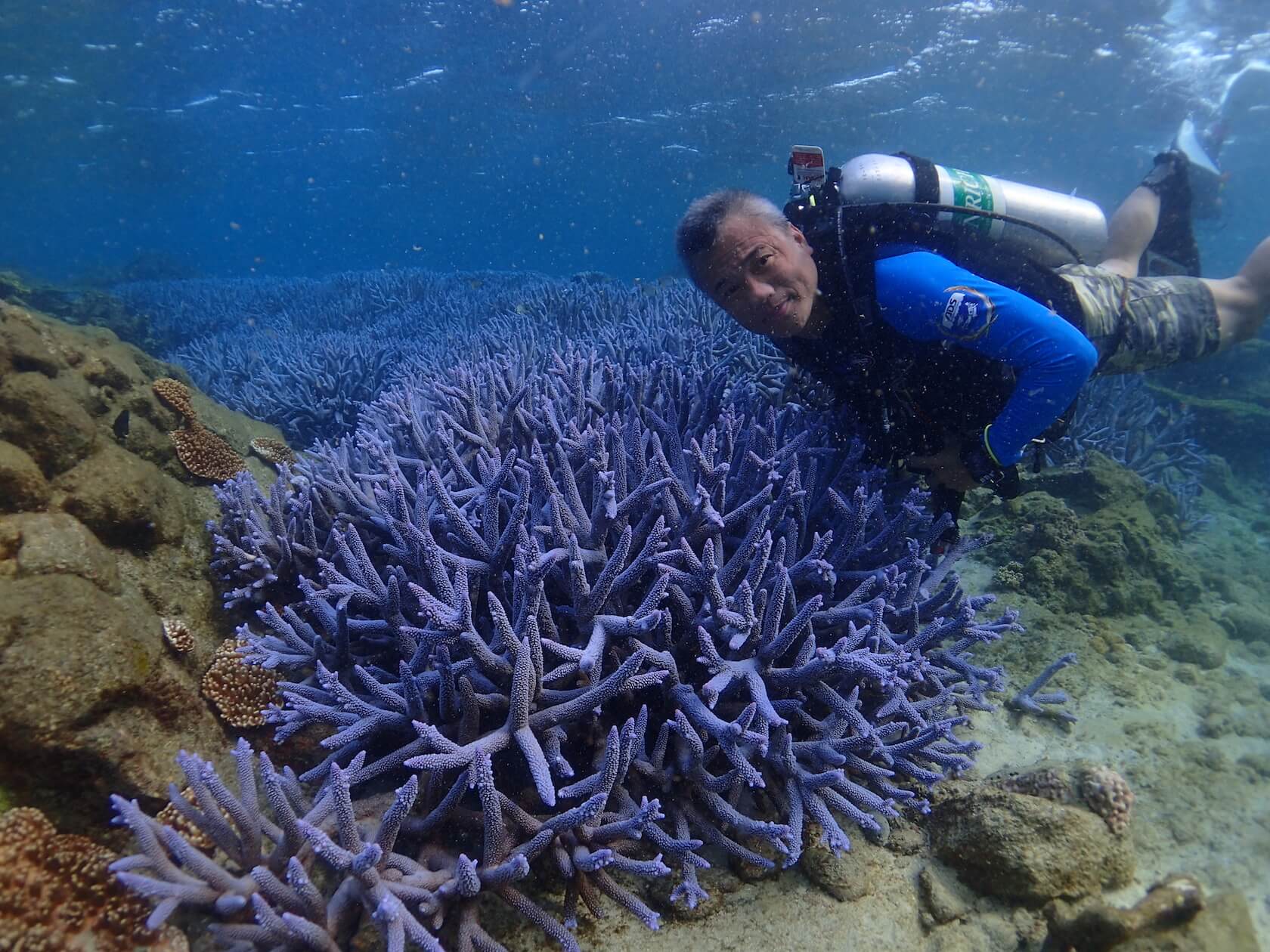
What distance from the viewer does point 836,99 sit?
29.3m

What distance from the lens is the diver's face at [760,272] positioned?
9.73 ft

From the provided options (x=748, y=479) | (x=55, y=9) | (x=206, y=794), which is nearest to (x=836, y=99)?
(x=55, y=9)

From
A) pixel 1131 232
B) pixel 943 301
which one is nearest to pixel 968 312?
pixel 943 301

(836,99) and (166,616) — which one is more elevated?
(836,99)

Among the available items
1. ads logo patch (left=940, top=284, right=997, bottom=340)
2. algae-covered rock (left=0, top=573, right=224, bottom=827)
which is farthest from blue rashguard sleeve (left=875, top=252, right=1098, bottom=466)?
algae-covered rock (left=0, top=573, right=224, bottom=827)

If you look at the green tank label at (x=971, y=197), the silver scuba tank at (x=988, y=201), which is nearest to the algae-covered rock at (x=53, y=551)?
the silver scuba tank at (x=988, y=201)

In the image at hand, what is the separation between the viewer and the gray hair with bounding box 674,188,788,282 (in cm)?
298

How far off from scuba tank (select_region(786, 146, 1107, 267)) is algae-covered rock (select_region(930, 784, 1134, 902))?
2806 mm

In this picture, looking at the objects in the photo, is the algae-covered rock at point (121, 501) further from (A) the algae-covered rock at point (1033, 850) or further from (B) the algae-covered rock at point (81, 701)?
(A) the algae-covered rock at point (1033, 850)

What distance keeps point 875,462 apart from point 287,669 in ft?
10.3

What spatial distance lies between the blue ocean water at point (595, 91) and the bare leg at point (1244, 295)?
22053mm

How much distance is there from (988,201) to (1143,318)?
143 cm

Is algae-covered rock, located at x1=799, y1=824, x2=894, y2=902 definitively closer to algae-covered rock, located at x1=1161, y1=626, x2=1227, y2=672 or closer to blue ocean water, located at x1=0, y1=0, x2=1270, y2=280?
algae-covered rock, located at x1=1161, y1=626, x2=1227, y2=672

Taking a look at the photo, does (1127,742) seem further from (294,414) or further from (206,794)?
(294,414)
